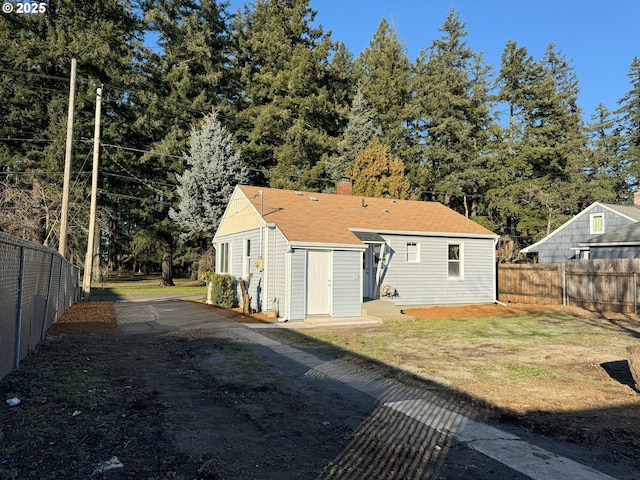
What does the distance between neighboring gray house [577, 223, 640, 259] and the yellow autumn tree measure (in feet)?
38.3

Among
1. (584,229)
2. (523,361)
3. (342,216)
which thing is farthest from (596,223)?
(523,361)

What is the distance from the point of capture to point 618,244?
70.4ft

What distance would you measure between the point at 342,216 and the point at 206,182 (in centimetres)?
1586

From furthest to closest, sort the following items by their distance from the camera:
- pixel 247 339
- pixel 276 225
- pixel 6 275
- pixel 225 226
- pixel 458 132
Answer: pixel 458 132, pixel 225 226, pixel 276 225, pixel 247 339, pixel 6 275

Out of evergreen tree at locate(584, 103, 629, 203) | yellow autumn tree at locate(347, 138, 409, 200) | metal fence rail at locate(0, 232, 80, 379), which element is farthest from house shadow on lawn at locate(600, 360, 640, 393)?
evergreen tree at locate(584, 103, 629, 203)

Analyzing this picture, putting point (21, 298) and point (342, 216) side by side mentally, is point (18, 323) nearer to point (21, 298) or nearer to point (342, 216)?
point (21, 298)

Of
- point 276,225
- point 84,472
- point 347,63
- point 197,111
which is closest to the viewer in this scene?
point 84,472

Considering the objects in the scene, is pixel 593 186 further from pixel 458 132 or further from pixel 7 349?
pixel 7 349

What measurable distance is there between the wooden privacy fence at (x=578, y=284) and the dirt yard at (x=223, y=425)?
420 inches

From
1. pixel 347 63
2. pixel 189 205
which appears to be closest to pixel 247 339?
pixel 189 205

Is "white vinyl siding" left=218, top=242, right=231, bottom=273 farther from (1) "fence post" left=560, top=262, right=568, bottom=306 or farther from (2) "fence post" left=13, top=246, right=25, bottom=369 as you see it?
(1) "fence post" left=560, top=262, right=568, bottom=306

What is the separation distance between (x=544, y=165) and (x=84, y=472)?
42209mm

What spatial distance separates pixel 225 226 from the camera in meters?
20.7

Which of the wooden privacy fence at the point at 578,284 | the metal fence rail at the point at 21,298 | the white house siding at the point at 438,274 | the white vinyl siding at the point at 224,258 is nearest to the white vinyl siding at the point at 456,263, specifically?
the white house siding at the point at 438,274
